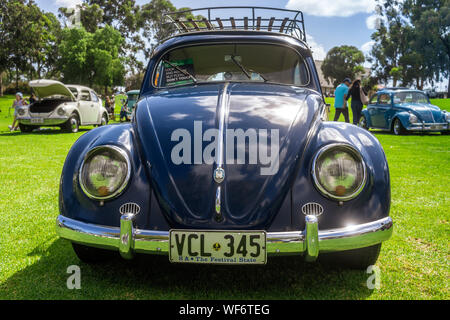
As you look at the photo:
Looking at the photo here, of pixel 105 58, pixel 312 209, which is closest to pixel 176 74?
pixel 312 209

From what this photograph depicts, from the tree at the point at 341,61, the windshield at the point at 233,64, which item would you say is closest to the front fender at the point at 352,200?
the windshield at the point at 233,64

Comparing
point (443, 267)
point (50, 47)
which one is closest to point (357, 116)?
point (443, 267)

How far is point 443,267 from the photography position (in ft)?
8.85

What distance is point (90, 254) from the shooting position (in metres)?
2.64

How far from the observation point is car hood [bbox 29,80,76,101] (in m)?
13.1

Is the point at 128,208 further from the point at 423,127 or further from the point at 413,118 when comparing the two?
the point at 423,127

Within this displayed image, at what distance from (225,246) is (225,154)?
52cm

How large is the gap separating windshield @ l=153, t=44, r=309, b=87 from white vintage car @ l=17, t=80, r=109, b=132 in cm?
1105

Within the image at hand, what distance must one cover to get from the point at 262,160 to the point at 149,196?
0.67 metres

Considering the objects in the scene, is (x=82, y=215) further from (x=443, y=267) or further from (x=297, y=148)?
(x=443, y=267)

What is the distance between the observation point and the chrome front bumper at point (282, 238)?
2047 millimetres

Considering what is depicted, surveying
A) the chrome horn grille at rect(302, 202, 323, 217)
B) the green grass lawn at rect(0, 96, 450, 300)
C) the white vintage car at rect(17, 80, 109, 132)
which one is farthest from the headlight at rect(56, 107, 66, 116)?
the chrome horn grille at rect(302, 202, 323, 217)

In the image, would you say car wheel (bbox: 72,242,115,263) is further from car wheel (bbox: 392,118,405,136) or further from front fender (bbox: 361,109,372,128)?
front fender (bbox: 361,109,372,128)
